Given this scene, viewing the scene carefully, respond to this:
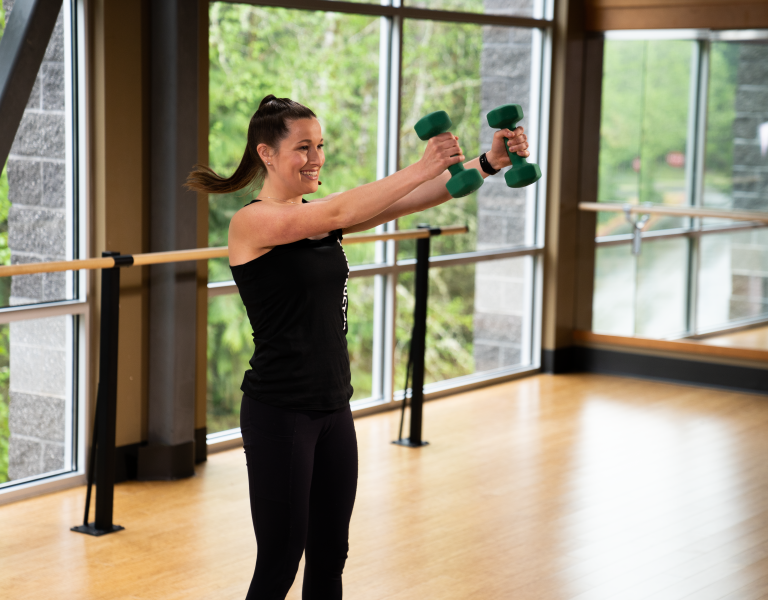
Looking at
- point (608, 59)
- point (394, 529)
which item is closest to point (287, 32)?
point (608, 59)

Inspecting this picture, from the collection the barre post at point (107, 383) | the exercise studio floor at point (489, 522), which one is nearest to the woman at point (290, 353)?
the exercise studio floor at point (489, 522)

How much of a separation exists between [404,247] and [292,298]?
3.87 m

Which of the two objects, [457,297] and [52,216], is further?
[457,297]

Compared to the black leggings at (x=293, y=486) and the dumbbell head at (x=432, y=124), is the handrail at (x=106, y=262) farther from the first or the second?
the dumbbell head at (x=432, y=124)

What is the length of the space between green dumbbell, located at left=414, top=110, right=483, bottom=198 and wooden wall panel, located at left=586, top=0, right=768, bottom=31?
14.9 feet

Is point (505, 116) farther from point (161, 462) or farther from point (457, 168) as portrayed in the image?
point (161, 462)

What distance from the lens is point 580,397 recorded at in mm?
5789

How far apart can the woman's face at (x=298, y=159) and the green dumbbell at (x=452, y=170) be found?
248 mm

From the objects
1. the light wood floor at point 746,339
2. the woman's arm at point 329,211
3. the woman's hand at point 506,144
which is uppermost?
the woman's hand at point 506,144

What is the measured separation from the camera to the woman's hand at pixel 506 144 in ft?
6.91

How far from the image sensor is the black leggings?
2010mm

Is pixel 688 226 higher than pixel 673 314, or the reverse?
pixel 688 226

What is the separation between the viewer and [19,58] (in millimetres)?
3574

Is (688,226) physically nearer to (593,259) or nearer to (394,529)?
(593,259)
